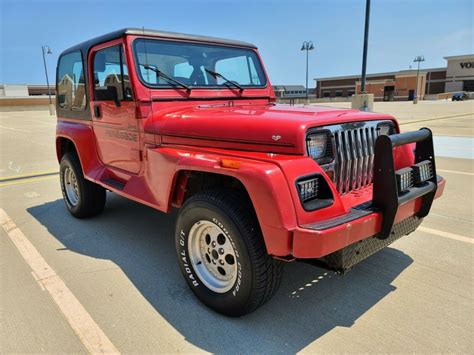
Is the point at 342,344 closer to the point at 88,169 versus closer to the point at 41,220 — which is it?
the point at 88,169

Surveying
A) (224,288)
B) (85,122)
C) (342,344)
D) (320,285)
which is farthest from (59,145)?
(342,344)

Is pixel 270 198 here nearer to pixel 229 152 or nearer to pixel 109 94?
pixel 229 152

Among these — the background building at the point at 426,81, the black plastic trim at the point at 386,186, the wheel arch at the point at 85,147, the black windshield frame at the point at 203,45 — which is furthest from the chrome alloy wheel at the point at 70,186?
the background building at the point at 426,81

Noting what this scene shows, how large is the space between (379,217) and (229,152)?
109 centimetres

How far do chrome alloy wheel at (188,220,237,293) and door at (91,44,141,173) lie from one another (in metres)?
1.14

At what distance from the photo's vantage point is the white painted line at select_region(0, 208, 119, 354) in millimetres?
2383

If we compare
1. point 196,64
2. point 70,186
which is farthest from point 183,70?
point 70,186

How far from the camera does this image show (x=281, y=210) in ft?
6.81

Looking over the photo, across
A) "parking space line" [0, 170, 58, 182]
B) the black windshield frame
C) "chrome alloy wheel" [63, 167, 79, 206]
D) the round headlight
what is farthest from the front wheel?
"parking space line" [0, 170, 58, 182]

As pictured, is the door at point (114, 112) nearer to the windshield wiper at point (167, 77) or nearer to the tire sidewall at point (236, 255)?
the windshield wiper at point (167, 77)

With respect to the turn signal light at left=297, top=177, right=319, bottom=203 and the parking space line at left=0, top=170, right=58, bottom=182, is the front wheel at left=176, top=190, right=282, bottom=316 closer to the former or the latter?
the turn signal light at left=297, top=177, right=319, bottom=203

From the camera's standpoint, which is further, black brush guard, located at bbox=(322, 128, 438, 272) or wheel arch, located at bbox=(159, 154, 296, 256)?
black brush guard, located at bbox=(322, 128, 438, 272)

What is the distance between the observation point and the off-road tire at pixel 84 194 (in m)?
4.54

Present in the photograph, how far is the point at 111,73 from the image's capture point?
3703mm
